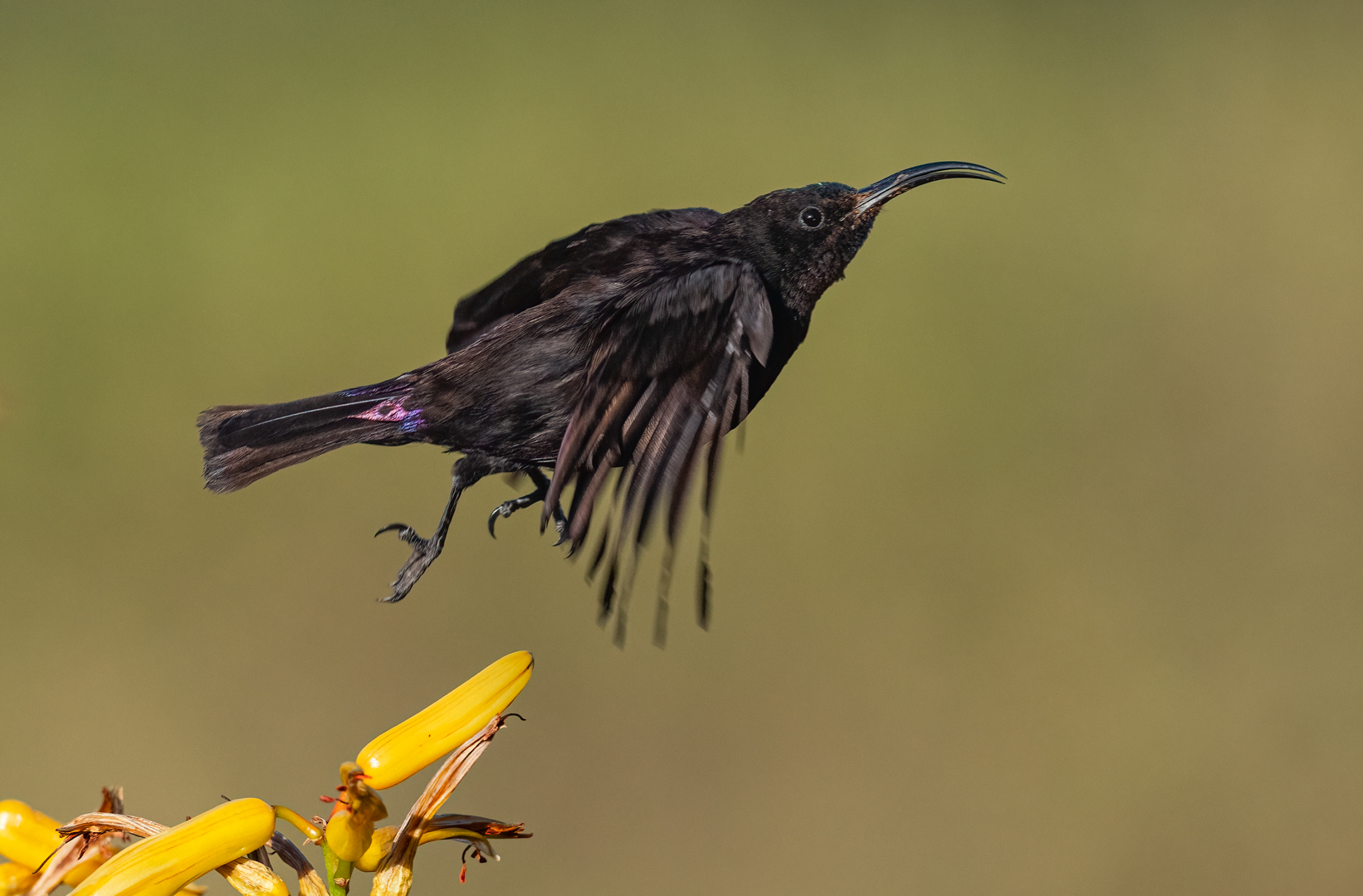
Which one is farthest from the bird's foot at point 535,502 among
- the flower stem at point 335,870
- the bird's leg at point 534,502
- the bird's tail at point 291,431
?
the flower stem at point 335,870

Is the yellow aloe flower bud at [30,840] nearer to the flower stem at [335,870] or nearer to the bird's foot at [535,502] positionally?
the flower stem at [335,870]

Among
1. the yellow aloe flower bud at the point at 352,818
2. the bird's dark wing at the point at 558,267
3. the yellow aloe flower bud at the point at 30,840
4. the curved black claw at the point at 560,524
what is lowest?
the yellow aloe flower bud at the point at 352,818

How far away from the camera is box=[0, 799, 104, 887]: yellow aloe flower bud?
32.1 inches

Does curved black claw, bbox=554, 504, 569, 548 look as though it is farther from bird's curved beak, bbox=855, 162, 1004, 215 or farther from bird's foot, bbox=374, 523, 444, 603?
bird's curved beak, bbox=855, 162, 1004, 215

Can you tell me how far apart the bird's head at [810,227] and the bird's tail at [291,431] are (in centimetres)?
35

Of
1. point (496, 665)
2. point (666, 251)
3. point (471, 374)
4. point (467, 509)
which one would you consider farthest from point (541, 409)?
point (467, 509)

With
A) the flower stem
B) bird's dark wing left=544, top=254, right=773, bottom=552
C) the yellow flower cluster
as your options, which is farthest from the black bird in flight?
the flower stem

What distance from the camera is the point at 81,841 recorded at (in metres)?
0.83

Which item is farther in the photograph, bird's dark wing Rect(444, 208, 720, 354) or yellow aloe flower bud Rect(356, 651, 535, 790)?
bird's dark wing Rect(444, 208, 720, 354)

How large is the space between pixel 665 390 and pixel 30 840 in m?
0.57

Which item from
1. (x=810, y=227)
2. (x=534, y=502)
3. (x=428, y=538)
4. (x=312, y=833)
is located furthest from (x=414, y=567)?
(x=810, y=227)

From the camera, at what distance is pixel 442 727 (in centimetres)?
78

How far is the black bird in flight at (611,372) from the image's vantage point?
3.13 ft

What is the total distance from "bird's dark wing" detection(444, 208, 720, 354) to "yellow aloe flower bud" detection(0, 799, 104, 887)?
58 cm
